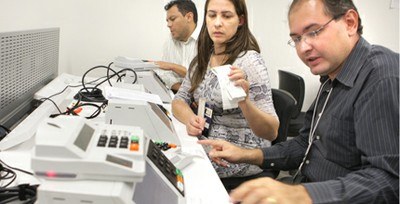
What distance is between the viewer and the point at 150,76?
213cm

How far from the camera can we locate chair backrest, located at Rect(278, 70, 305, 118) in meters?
2.74

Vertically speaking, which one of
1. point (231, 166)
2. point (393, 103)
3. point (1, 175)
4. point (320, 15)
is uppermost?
point (320, 15)

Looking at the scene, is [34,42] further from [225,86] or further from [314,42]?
[314,42]

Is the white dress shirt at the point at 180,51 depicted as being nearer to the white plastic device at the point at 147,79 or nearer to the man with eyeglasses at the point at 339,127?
the white plastic device at the point at 147,79

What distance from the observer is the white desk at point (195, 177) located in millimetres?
994

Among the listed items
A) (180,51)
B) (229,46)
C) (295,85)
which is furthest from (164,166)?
(180,51)

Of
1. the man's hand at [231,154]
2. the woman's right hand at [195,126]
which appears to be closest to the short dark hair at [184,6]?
the woman's right hand at [195,126]

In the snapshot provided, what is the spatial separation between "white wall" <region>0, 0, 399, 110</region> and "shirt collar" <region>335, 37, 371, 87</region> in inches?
92.8

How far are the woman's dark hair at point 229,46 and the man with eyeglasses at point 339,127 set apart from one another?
548 mm

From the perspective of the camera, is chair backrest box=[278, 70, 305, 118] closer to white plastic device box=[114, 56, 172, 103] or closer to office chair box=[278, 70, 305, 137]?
office chair box=[278, 70, 305, 137]

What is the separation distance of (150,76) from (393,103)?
155 cm

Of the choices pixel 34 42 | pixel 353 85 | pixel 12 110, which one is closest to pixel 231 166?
pixel 353 85

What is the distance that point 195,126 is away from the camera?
1556mm

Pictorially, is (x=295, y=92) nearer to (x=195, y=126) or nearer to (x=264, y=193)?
(x=195, y=126)
